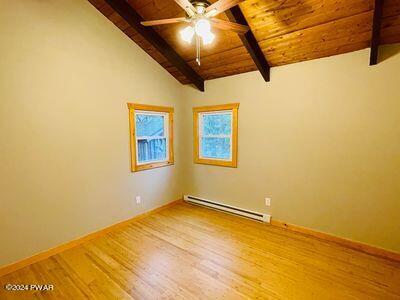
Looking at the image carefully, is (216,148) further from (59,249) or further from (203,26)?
(59,249)

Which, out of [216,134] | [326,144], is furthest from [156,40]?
[326,144]

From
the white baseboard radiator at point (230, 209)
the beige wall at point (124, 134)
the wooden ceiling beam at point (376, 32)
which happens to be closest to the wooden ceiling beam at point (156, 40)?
the beige wall at point (124, 134)

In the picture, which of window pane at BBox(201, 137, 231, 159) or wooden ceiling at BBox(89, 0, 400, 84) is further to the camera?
window pane at BBox(201, 137, 231, 159)

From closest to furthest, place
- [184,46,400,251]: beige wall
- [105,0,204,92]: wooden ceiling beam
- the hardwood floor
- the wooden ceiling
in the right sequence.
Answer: the hardwood floor
the wooden ceiling
[184,46,400,251]: beige wall
[105,0,204,92]: wooden ceiling beam

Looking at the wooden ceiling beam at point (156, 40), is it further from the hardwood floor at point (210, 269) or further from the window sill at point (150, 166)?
the hardwood floor at point (210, 269)

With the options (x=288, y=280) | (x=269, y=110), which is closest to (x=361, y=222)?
(x=288, y=280)

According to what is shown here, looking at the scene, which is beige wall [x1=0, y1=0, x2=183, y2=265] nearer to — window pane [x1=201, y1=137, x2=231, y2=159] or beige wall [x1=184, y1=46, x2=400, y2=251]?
window pane [x1=201, y1=137, x2=231, y2=159]

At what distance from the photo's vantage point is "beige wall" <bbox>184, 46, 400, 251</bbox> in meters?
2.41

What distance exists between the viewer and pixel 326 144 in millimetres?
2762

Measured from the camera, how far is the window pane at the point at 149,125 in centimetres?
352

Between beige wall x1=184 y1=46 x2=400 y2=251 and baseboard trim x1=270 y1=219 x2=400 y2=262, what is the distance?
0.21ft

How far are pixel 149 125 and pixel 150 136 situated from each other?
20 cm

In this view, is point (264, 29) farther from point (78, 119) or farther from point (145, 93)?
point (78, 119)

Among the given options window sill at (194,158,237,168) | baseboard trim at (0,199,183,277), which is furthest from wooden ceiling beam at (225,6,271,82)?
baseboard trim at (0,199,183,277)
